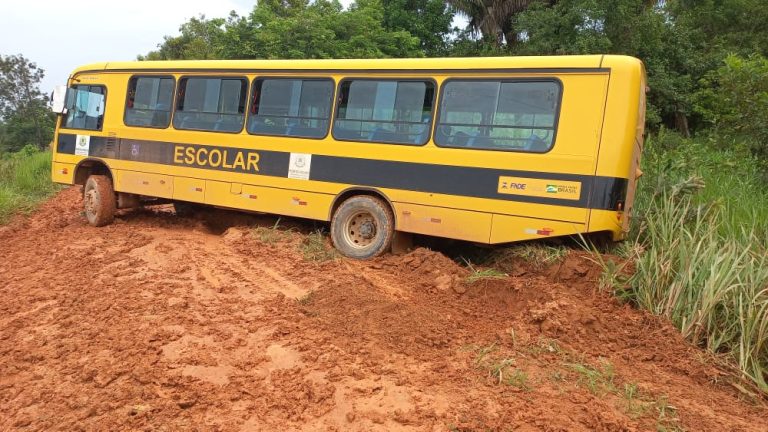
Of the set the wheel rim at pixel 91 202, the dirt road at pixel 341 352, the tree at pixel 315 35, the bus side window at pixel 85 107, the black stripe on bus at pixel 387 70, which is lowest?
the dirt road at pixel 341 352

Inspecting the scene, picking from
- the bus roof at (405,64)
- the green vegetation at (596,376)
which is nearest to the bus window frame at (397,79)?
the bus roof at (405,64)

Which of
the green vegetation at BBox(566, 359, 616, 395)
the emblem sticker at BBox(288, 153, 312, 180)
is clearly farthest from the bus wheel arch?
the green vegetation at BBox(566, 359, 616, 395)

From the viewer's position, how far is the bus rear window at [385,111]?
23.4 feet

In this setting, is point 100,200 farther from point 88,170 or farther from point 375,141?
point 375,141

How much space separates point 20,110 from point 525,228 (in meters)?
32.3

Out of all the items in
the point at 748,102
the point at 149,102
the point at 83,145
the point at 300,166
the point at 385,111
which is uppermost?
the point at 748,102

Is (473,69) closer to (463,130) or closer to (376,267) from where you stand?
(463,130)

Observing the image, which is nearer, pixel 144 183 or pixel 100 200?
pixel 144 183

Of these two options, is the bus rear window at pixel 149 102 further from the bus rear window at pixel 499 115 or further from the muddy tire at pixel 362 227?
the bus rear window at pixel 499 115

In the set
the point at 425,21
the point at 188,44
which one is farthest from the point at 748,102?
the point at 188,44

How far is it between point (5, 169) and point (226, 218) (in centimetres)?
990

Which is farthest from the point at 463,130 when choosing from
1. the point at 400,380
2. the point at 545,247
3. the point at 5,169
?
the point at 5,169

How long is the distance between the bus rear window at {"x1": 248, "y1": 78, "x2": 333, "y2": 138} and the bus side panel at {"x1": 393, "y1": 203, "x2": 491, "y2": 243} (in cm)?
156

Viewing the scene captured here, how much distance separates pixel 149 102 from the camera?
9.31 metres
